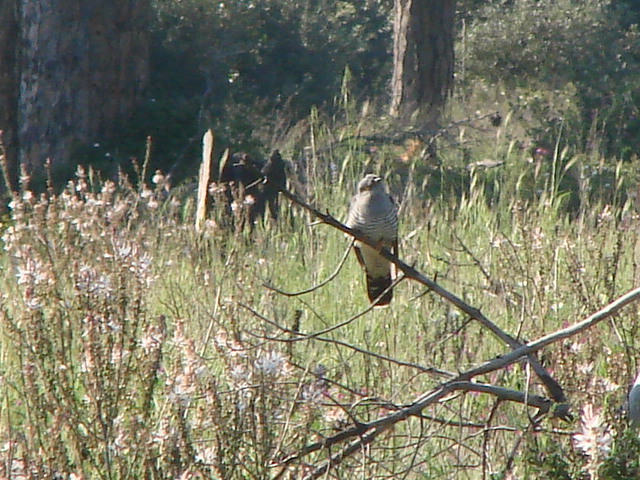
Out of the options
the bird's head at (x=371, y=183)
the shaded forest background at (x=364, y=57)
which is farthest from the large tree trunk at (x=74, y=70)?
the bird's head at (x=371, y=183)

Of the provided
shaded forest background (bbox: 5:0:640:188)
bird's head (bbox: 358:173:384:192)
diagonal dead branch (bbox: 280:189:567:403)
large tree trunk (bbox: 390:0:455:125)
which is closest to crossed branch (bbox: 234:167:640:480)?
diagonal dead branch (bbox: 280:189:567:403)

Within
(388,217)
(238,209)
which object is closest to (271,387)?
(238,209)

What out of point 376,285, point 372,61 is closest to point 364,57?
point 372,61

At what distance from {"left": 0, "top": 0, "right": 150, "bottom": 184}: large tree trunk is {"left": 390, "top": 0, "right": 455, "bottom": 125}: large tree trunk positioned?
3551 mm

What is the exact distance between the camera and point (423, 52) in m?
12.9

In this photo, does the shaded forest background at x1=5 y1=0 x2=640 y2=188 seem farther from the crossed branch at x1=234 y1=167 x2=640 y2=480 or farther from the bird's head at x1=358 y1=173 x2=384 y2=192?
the crossed branch at x1=234 y1=167 x2=640 y2=480

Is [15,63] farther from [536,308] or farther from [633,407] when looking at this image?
[633,407]

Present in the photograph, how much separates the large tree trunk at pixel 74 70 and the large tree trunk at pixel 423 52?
3.55 m

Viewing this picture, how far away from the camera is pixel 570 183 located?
9383mm

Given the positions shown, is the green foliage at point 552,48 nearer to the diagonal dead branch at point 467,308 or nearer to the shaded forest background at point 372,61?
the shaded forest background at point 372,61

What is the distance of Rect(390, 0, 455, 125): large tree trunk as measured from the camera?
12.9 meters

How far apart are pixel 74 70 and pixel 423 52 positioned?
174 inches

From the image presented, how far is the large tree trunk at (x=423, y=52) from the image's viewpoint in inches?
508

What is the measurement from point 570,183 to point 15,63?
612 centimetres
